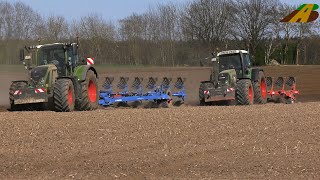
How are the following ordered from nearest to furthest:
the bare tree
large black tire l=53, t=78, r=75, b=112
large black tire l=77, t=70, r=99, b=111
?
large black tire l=53, t=78, r=75, b=112 < large black tire l=77, t=70, r=99, b=111 < the bare tree

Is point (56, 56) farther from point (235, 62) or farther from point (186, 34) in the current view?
point (186, 34)

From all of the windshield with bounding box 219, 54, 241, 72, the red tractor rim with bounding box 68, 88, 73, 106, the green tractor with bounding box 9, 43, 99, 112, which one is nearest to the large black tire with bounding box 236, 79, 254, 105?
the windshield with bounding box 219, 54, 241, 72

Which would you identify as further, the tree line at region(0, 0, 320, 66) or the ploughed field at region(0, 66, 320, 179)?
the tree line at region(0, 0, 320, 66)

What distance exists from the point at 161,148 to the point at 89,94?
8.70 m

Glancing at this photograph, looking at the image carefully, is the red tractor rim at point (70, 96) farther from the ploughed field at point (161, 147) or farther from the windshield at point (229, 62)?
the windshield at point (229, 62)

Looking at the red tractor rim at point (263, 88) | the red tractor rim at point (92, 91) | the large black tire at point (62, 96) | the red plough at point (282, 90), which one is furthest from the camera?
the red plough at point (282, 90)

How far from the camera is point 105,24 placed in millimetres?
53219

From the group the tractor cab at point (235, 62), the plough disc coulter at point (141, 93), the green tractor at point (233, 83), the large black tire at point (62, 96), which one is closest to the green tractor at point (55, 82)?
the large black tire at point (62, 96)

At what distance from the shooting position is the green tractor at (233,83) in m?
17.8

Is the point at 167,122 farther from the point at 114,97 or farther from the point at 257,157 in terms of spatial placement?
the point at 114,97

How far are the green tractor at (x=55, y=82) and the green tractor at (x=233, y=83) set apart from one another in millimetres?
3852

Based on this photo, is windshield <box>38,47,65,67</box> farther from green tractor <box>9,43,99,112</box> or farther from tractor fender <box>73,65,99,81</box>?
tractor fender <box>73,65,99,81</box>

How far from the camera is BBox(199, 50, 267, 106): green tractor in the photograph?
699 inches

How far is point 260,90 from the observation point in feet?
63.4
